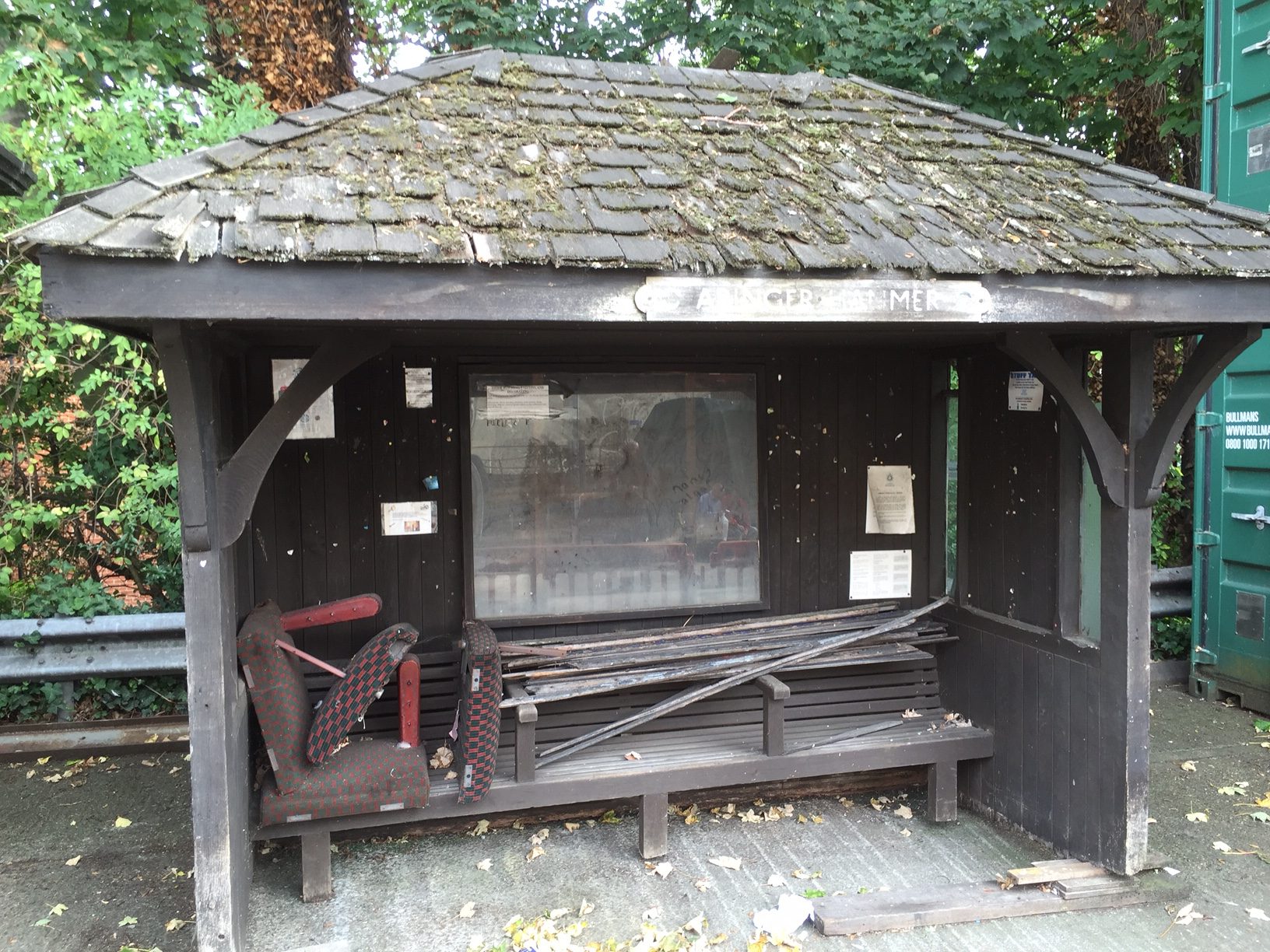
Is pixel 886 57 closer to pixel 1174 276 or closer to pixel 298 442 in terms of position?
A: pixel 1174 276

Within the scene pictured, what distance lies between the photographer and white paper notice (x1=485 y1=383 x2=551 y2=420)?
435cm

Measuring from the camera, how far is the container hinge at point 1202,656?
247 inches

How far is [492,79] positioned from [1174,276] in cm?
299

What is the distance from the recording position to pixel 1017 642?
14.3 ft

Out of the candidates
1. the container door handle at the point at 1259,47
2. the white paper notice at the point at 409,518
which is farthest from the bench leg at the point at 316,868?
the container door handle at the point at 1259,47

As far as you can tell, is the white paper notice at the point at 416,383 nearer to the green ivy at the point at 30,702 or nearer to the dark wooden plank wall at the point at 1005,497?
the dark wooden plank wall at the point at 1005,497

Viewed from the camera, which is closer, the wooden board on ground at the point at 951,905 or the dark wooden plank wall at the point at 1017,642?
the wooden board on ground at the point at 951,905

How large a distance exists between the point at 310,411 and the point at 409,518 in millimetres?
667

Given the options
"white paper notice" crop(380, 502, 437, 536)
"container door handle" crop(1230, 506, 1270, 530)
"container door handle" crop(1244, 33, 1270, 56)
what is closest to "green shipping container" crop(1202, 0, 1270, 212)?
"container door handle" crop(1244, 33, 1270, 56)

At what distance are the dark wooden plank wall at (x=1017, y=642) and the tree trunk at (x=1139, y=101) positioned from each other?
5136mm

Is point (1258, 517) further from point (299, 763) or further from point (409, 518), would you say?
point (299, 763)

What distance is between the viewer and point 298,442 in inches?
163

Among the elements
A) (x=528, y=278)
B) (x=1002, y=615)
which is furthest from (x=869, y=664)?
(x=528, y=278)

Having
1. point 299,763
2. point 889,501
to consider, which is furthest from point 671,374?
point 299,763
